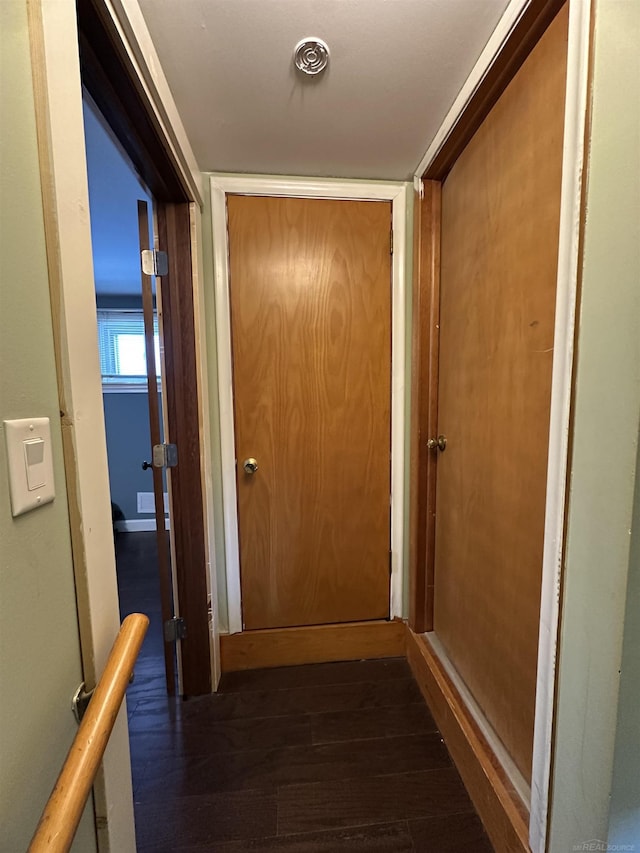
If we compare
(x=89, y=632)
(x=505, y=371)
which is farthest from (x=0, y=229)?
(x=505, y=371)

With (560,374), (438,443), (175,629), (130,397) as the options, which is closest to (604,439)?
(560,374)

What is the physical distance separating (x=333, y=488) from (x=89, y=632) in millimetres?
1150

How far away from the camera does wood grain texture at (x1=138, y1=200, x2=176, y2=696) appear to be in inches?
51.8

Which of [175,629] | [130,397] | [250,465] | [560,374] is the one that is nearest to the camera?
[560,374]

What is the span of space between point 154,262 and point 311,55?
802 millimetres

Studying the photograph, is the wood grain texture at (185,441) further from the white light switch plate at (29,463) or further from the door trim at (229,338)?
the white light switch plate at (29,463)

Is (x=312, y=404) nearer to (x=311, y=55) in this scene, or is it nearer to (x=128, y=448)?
(x=311, y=55)

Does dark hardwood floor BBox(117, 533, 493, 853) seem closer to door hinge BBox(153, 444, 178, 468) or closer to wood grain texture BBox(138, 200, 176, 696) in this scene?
wood grain texture BBox(138, 200, 176, 696)

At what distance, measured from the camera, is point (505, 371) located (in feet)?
3.35

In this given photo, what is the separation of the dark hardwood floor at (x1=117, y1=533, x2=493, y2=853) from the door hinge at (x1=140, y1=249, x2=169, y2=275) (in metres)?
1.74

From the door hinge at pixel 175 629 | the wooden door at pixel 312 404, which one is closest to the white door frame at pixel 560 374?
the wooden door at pixel 312 404

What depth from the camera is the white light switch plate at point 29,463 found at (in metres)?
0.44

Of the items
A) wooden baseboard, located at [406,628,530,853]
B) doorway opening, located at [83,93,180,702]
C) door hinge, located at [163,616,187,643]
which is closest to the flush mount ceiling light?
doorway opening, located at [83,93,180,702]

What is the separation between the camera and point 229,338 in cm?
151
